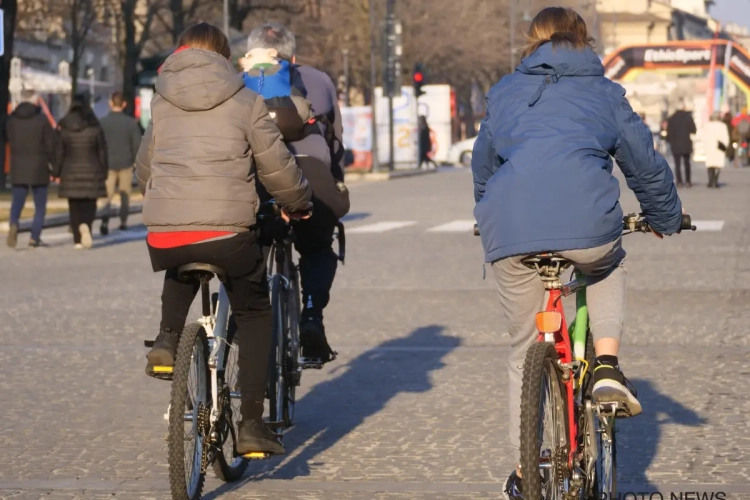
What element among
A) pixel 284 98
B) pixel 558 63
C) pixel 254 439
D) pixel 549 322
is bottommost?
→ pixel 254 439

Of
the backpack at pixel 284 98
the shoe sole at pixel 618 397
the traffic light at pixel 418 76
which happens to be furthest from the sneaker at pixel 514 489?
the traffic light at pixel 418 76

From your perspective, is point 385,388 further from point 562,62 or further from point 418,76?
point 418,76

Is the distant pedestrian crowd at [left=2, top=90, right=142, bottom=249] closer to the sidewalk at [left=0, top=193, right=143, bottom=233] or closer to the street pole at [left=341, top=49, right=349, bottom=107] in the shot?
the sidewalk at [left=0, top=193, right=143, bottom=233]

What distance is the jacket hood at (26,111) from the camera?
19.7m

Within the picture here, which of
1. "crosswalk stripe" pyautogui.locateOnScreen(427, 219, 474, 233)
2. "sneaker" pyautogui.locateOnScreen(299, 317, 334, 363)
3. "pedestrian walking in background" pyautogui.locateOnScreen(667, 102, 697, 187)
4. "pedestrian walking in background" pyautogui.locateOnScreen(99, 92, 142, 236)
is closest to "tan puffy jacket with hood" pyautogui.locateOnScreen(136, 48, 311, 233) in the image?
"sneaker" pyautogui.locateOnScreen(299, 317, 334, 363)

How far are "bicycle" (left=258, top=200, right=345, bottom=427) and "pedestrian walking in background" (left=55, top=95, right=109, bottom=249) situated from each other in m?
12.2

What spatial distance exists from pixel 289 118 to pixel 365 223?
16.8m

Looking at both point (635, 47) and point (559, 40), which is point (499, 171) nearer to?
point (559, 40)

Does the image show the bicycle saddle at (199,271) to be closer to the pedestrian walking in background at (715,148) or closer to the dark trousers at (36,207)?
the dark trousers at (36,207)

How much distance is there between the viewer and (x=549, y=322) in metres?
4.94

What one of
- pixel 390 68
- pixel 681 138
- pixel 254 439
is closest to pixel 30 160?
pixel 254 439

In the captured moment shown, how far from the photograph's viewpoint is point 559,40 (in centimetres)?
506

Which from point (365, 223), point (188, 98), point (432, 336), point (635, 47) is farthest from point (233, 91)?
point (635, 47)

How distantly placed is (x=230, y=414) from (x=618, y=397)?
5.54 feet
